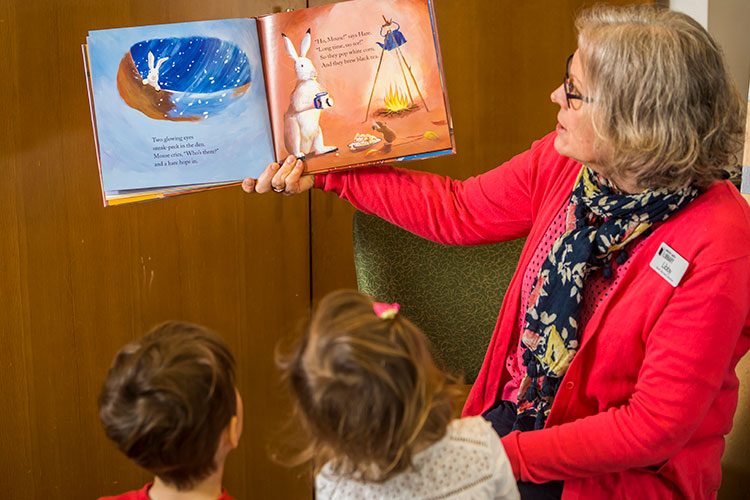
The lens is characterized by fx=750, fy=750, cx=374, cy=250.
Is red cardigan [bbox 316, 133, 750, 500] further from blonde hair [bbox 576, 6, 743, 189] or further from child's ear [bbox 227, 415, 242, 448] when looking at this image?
child's ear [bbox 227, 415, 242, 448]

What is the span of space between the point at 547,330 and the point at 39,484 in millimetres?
1087

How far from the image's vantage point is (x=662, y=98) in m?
1.12

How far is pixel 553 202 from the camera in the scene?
139cm

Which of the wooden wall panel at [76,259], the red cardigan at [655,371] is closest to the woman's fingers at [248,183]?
the red cardigan at [655,371]

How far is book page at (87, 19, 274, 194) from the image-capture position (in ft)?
4.25

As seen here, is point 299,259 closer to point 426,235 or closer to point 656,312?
point 426,235

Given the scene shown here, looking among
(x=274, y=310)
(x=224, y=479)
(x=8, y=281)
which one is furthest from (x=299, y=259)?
(x=8, y=281)

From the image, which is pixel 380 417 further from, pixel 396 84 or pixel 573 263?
pixel 396 84

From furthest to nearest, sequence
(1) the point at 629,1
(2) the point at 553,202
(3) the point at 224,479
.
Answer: (1) the point at 629,1 < (3) the point at 224,479 < (2) the point at 553,202

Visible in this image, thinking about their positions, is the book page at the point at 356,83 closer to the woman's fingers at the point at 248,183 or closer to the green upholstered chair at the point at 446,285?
the woman's fingers at the point at 248,183

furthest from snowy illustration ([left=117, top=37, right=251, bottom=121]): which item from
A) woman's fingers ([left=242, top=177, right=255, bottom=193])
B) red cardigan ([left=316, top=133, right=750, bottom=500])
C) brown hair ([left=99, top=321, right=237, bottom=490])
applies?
brown hair ([left=99, top=321, right=237, bottom=490])

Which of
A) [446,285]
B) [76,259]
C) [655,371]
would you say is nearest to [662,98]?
[655,371]

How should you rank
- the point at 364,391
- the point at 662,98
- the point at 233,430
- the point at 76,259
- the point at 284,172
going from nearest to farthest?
the point at 364,391
the point at 233,430
the point at 662,98
the point at 284,172
the point at 76,259

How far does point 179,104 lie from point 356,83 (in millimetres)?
317
